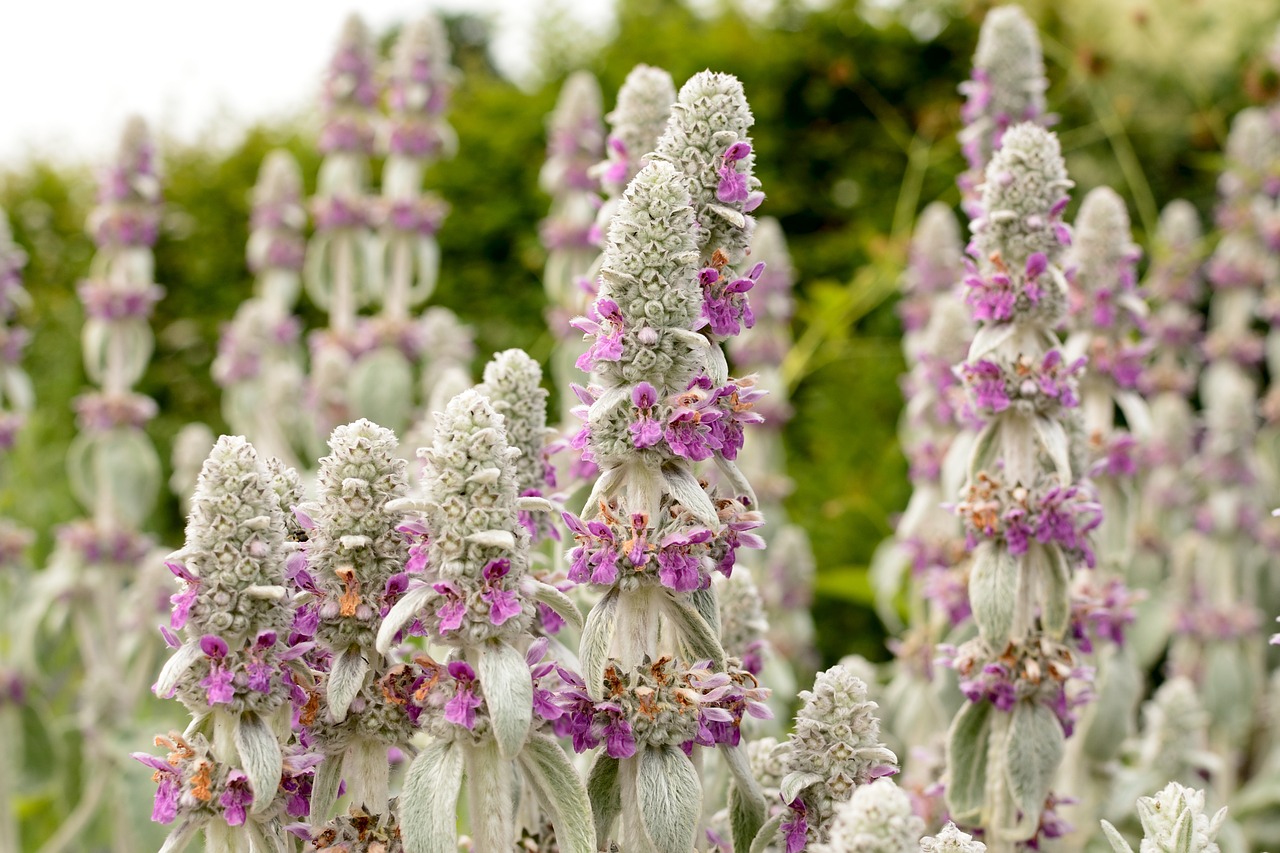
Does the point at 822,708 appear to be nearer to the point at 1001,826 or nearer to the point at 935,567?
the point at 1001,826

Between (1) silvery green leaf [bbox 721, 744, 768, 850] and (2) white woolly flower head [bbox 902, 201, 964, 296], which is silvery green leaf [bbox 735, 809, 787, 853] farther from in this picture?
(2) white woolly flower head [bbox 902, 201, 964, 296]

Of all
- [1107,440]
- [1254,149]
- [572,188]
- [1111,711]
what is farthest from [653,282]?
[1254,149]

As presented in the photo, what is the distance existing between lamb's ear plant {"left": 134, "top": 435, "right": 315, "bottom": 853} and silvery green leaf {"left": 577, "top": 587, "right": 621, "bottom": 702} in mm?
480

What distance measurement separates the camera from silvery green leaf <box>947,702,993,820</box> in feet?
10.5

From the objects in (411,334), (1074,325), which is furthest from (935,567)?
(411,334)

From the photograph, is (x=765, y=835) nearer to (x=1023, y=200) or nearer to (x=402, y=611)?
(x=402, y=611)

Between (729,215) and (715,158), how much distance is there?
4.5 inches

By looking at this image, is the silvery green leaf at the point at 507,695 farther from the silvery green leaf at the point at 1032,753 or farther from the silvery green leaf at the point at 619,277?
the silvery green leaf at the point at 1032,753

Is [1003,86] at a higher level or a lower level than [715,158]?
higher

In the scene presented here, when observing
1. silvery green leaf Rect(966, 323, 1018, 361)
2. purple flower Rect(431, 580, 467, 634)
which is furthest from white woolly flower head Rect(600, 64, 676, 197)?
purple flower Rect(431, 580, 467, 634)

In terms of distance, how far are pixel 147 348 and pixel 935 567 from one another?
3909 mm

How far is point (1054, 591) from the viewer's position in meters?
3.19

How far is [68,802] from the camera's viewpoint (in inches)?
235

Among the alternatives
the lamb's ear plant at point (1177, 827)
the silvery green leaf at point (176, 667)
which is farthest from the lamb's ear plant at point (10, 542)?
the lamb's ear plant at point (1177, 827)
